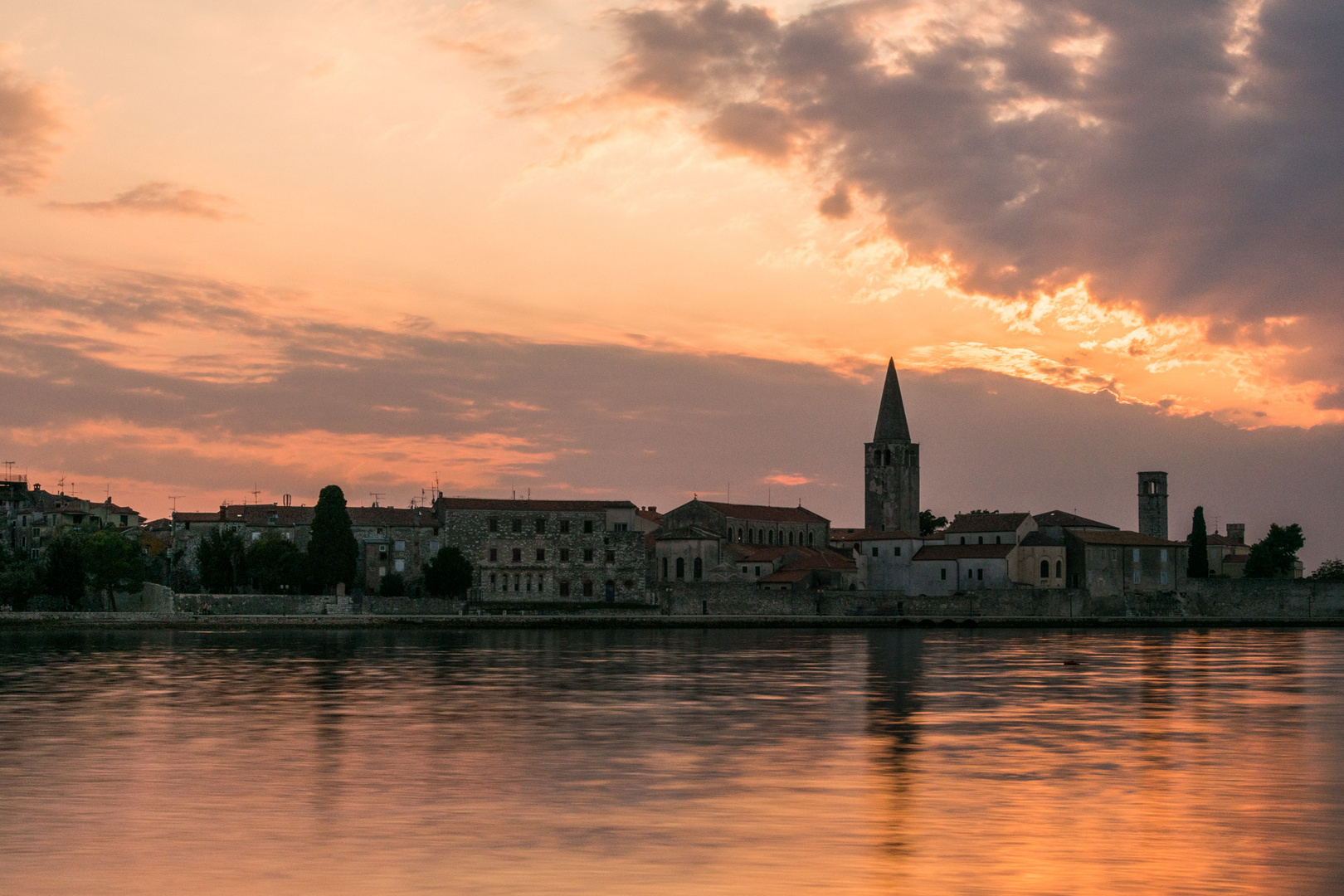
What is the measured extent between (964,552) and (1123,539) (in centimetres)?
1081

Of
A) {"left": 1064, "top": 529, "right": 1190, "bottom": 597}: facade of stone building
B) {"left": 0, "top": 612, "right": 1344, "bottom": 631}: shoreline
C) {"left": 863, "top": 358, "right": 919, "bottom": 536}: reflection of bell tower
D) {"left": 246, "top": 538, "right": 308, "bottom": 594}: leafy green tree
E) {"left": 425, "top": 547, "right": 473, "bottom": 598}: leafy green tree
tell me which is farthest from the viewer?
{"left": 863, "top": 358, "right": 919, "bottom": 536}: reflection of bell tower

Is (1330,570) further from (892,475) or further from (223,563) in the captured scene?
(223,563)

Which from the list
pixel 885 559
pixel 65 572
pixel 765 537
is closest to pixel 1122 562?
pixel 885 559

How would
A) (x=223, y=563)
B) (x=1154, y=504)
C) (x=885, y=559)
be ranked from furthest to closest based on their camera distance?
(x=1154, y=504), (x=885, y=559), (x=223, y=563)

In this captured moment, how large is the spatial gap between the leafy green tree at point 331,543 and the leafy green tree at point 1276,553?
214ft

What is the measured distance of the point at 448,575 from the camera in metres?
81.2

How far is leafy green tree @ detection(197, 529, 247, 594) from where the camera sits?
80125 millimetres

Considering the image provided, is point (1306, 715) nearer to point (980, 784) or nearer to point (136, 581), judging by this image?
point (980, 784)

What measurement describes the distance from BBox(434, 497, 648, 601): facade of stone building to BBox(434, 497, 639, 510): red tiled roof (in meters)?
0.09

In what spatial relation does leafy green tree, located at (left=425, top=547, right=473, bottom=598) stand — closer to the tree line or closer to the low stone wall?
the tree line

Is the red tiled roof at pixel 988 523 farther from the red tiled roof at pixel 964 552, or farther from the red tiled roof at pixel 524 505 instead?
the red tiled roof at pixel 524 505

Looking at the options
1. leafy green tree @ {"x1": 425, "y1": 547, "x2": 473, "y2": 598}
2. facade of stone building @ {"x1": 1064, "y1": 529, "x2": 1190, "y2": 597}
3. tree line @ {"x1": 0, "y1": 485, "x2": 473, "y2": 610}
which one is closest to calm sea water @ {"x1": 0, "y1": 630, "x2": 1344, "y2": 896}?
tree line @ {"x1": 0, "y1": 485, "x2": 473, "y2": 610}

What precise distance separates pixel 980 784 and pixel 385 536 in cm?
6960

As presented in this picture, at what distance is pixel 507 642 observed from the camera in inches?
2335
